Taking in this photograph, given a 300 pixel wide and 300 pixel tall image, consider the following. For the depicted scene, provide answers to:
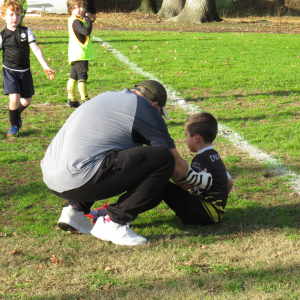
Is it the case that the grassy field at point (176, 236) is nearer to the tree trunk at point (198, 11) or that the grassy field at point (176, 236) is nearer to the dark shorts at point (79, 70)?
the dark shorts at point (79, 70)

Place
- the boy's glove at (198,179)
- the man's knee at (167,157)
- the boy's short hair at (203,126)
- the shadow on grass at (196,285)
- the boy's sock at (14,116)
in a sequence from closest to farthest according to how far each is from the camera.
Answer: the shadow on grass at (196,285) < the man's knee at (167,157) < the boy's glove at (198,179) < the boy's short hair at (203,126) < the boy's sock at (14,116)

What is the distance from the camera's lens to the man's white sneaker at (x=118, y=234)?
11.0 feet

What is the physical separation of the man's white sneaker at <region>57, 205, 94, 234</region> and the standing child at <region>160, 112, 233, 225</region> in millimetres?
673

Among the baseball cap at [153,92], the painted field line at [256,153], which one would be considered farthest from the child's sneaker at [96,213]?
the painted field line at [256,153]

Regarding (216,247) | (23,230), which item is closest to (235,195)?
(216,247)

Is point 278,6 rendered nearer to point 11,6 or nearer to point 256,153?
point 256,153

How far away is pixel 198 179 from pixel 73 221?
3.47 feet

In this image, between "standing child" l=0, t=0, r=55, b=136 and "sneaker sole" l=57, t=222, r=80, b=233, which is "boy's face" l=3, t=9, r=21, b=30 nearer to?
"standing child" l=0, t=0, r=55, b=136

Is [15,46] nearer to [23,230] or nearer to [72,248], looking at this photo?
[23,230]

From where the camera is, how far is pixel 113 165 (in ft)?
10.3

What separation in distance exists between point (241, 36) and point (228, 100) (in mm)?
10484

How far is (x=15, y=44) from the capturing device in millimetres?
5914

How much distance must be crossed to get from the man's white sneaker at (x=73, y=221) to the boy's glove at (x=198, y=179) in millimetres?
869

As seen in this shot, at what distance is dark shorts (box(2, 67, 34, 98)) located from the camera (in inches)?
234
